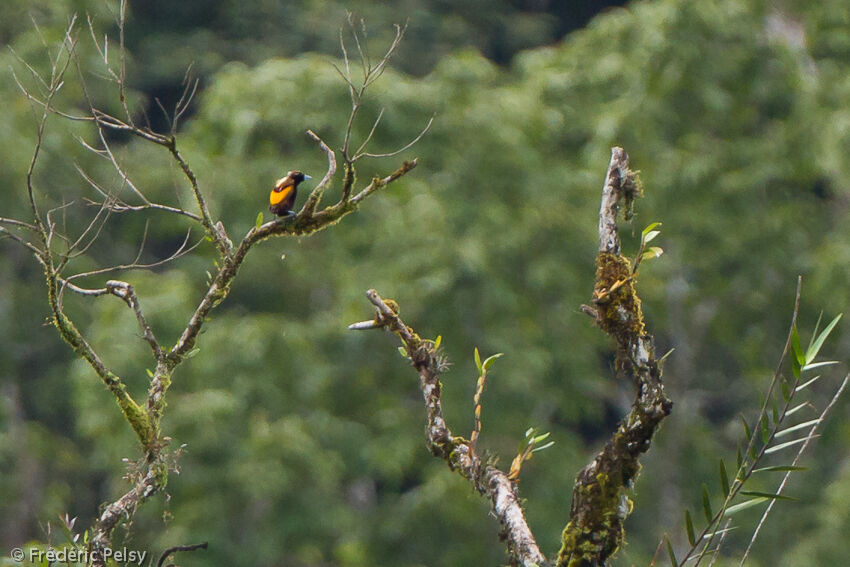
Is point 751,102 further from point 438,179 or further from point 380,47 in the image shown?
point 380,47

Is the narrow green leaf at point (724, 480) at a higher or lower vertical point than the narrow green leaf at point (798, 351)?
lower

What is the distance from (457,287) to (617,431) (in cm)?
951

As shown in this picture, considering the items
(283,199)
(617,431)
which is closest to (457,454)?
(617,431)

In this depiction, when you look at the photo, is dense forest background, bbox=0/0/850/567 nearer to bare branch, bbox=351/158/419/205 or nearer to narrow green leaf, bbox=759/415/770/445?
bare branch, bbox=351/158/419/205

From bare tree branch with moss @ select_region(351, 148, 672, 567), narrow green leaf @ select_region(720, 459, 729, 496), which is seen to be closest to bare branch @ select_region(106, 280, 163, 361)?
bare tree branch with moss @ select_region(351, 148, 672, 567)

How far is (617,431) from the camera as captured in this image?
2.59 m

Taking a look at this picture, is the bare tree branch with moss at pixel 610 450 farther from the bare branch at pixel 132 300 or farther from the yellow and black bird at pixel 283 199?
the yellow and black bird at pixel 283 199

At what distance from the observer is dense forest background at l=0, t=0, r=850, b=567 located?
1183 cm

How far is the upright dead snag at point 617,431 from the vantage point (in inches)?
97.7

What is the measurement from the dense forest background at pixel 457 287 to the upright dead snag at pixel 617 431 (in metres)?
8.80

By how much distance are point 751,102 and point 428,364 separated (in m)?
11.3

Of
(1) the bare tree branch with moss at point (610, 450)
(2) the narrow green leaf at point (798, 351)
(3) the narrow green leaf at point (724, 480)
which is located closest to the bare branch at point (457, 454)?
(1) the bare tree branch with moss at point (610, 450)

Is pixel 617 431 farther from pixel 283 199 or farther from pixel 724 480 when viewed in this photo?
pixel 283 199

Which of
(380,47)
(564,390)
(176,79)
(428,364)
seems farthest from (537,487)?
(428,364)
